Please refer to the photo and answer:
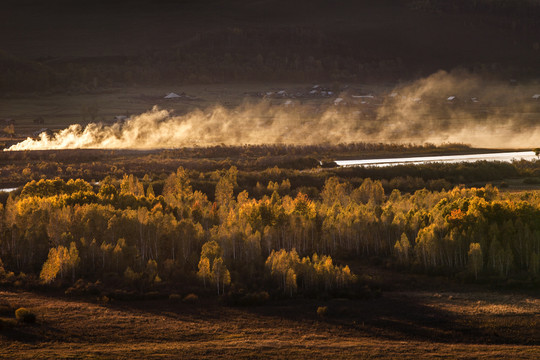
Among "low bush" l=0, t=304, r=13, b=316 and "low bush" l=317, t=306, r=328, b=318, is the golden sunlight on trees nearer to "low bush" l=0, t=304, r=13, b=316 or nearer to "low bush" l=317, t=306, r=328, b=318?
"low bush" l=0, t=304, r=13, b=316

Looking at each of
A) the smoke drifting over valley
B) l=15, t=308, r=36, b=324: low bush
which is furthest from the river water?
l=15, t=308, r=36, b=324: low bush

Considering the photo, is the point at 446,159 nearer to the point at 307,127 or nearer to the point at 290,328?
the point at 307,127

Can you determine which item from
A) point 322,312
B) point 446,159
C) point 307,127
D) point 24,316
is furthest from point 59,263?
point 307,127

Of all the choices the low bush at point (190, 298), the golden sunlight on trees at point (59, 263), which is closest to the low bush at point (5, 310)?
the golden sunlight on trees at point (59, 263)

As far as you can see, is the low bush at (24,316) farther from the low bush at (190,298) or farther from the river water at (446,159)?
the river water at (446,159)

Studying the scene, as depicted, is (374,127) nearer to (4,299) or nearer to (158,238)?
(158,238)
